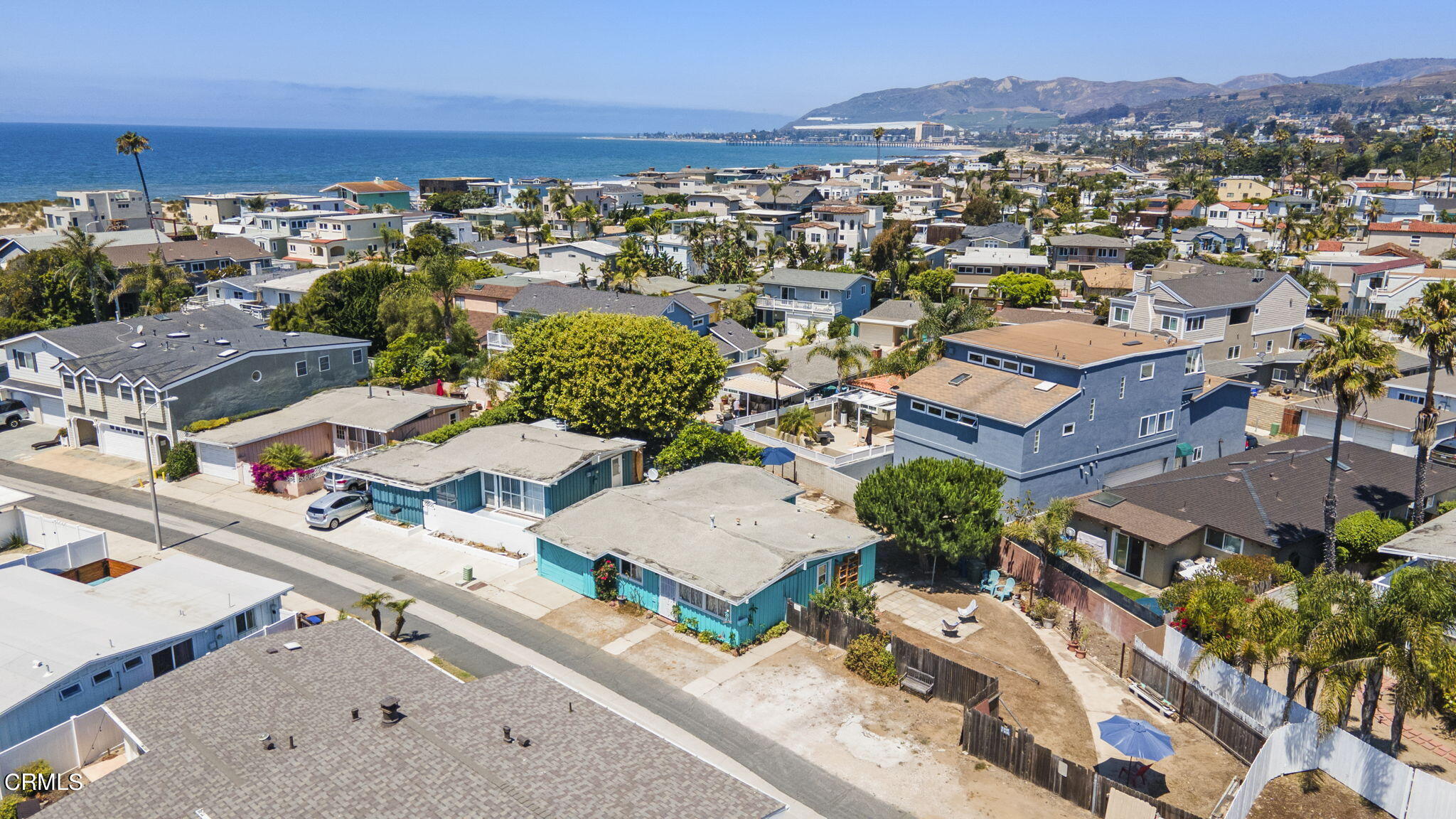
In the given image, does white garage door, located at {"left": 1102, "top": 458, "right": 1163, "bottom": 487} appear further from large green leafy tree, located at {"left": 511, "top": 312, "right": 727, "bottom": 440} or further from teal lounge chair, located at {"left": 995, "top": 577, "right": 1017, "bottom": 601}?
large green leafy tree, located at {"left": 511, "top": 312, "right": 727, "bottom": 440}

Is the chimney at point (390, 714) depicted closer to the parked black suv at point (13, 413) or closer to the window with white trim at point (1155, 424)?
the window with white trim at point (1155, 424)

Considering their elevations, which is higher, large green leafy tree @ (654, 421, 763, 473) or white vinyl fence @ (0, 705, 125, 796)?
large green leafy tree @ (654, 421, 763, 473)

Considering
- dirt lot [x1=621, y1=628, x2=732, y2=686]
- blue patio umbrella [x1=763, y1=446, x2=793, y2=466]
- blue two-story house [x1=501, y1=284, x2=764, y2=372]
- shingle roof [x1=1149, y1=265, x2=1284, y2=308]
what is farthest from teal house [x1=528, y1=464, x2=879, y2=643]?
shingle roof [x1=1149, y1=265, x2=1284, y2=308]

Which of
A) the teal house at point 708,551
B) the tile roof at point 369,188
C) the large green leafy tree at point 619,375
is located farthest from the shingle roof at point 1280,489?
the tile roof at point 369,188

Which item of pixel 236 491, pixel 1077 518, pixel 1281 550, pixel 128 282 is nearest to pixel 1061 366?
pixel 1077 518

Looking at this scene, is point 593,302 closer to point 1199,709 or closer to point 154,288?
point 154,288
